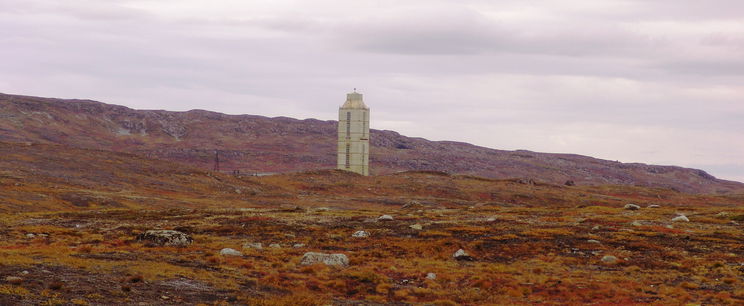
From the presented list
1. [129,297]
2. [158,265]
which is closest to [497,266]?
[158,265]

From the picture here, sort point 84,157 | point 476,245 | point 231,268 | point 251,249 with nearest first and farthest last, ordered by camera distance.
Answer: point 231,268 < point 251,249 < point 476,245 < point 84,157

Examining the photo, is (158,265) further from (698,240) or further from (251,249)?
(698,240)

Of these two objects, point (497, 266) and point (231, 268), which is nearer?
point (231, 268)

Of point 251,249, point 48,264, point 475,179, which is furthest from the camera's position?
point 475,179

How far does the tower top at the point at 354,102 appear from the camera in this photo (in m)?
129

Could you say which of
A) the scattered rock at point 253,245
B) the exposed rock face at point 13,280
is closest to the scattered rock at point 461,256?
the scattered rock at point 253,245

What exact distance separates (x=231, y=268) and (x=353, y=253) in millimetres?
8222

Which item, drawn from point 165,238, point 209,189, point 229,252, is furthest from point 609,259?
point 209,189

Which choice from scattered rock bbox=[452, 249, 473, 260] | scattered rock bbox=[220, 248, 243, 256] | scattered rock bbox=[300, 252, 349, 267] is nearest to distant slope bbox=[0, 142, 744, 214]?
scattered rock bbox=[220, 248, 243, 256]

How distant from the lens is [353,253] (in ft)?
115

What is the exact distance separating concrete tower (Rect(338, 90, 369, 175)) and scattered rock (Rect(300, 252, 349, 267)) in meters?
98.2

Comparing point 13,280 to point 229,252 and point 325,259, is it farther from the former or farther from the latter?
point 325,259

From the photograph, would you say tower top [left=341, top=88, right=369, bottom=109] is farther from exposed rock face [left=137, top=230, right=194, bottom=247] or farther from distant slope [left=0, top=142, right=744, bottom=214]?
exposed rock face [left=137, top=230, right=194, bottom=247]

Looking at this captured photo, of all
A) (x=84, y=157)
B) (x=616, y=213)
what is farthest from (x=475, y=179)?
(x=616, y=213)
